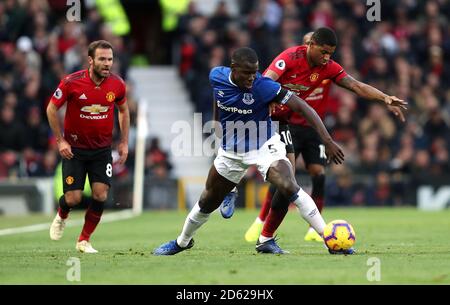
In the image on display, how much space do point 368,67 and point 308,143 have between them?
1244cm

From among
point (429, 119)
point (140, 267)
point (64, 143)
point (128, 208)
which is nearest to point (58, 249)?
point (64, 143)

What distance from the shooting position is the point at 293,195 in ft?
34.8

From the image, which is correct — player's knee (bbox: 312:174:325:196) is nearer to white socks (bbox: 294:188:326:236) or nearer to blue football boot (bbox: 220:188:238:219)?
blue football boot (bbox: 220:188:238:219)

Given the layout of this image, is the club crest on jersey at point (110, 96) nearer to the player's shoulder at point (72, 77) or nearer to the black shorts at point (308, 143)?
the player's shoulder at point (72, 77)

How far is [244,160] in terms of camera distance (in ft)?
35.5

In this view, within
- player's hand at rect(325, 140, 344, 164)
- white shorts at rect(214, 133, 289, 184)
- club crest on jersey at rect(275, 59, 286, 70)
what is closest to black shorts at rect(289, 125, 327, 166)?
club crest on jersey at rect(275, 59, 286, 70)

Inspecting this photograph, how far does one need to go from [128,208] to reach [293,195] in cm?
1389

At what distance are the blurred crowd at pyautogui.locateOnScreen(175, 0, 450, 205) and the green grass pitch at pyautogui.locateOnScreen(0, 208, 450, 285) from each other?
7.00 meters

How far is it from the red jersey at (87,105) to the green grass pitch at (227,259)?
130 cm

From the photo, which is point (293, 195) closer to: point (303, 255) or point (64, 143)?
point (303, 255)

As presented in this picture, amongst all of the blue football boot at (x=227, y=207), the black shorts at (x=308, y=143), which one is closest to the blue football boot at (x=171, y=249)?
the blue football boot at (x=227, y=207)

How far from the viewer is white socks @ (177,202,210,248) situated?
11078 millimetres

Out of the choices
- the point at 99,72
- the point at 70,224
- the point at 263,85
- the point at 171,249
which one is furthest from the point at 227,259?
the point at 70,224

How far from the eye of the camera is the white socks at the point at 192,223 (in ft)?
36.3
